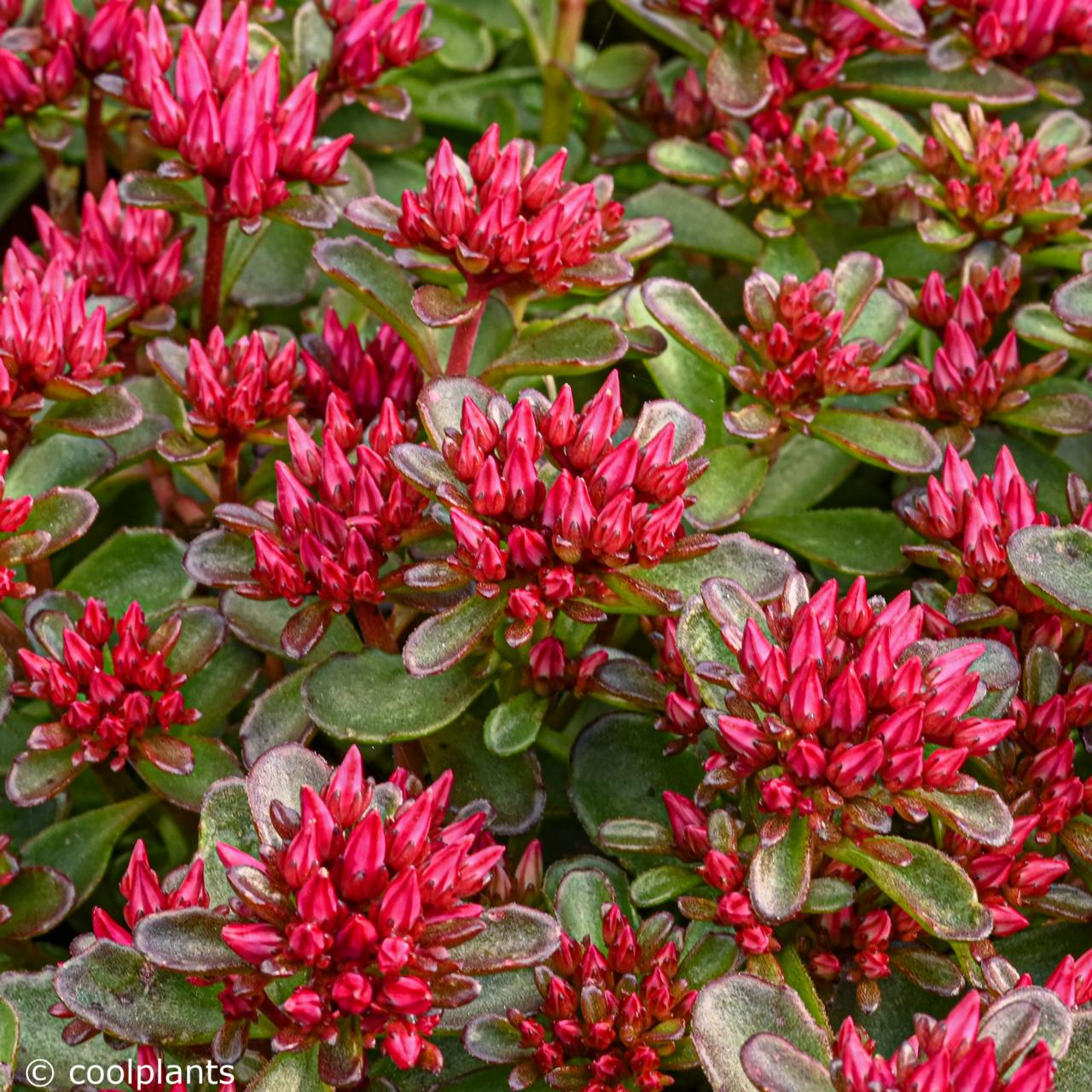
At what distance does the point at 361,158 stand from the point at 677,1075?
1220 millimetres

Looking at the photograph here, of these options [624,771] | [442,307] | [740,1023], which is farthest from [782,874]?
[442,307]

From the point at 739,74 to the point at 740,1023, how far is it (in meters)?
1.11

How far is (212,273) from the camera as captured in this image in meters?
1.44

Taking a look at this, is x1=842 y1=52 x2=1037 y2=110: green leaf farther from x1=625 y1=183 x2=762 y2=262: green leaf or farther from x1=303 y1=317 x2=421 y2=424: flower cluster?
x1=303 y1=317 x2=421 y2=424: flower cluster

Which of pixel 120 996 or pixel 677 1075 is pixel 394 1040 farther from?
pixel 677 1075

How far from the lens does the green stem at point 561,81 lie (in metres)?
1.84

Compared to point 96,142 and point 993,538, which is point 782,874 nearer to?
point 993,538

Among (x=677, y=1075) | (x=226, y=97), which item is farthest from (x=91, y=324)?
(x=677, y=1075)

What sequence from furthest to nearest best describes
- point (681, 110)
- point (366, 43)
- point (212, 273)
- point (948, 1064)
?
point (681, 110) → point (366, 43) → point (212, 273) → point (948, 1064)

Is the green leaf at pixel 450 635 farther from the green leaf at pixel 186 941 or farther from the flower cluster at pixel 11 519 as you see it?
the flower cluster at pixel 11 519

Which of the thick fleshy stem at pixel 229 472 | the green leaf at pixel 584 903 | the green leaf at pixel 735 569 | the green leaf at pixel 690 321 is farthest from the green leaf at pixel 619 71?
the green leaf at pixel 584 903

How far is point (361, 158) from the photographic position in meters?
1.80

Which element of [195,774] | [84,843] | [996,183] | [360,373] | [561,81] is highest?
[996,183]

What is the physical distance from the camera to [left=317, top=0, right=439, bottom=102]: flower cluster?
1.55 meters
